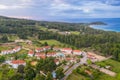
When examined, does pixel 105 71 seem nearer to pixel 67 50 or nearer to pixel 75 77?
pixel 75 77

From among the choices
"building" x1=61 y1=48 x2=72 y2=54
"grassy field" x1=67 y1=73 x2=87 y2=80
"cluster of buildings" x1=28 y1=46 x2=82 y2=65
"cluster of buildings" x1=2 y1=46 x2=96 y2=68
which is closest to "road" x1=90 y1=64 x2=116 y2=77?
"cluster of buildings" x1=2 y1=46 x2=96 y2=68

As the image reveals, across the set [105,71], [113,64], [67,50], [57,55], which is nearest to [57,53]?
[57,55]

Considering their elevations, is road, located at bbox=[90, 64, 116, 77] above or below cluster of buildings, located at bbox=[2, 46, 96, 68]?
below

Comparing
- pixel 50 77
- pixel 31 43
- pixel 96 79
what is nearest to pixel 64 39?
pixel 31 43

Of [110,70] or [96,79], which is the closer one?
[96,79]

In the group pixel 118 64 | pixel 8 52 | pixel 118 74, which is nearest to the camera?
pixel 118 74

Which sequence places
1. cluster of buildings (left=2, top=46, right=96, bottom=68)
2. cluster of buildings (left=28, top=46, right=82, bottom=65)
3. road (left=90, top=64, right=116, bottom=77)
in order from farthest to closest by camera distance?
cluster of buildings (left=28, top=46, right=82, bottom=65)
cluster of buildings (left=2, top=46, right=96, bottom=68)
road (left=90, top=64, right=116, bottom=77)

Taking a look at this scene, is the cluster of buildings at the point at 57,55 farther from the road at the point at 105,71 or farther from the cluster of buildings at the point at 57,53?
the road at the point at 105,71

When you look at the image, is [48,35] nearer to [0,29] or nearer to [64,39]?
[64,39]

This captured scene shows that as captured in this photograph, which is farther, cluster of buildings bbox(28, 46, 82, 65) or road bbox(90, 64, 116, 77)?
cluster of buildings bbox(28, 46, 82, 65)

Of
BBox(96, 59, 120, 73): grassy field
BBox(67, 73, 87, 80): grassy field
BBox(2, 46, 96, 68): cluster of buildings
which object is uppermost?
BBox(2, 46, 96, 68): cluster of buildings

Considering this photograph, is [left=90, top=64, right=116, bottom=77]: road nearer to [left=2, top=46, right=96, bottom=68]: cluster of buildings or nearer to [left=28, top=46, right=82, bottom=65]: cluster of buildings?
[left=2, top=46, right=96, bottom=68]: cluster of buildings
